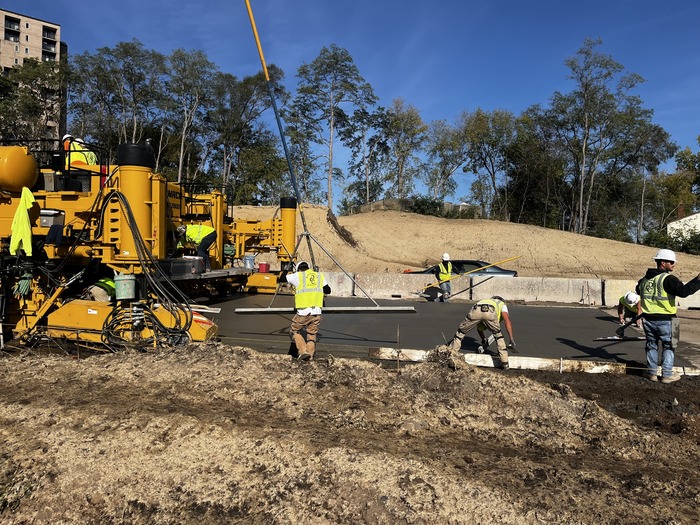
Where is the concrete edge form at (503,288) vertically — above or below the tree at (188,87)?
below

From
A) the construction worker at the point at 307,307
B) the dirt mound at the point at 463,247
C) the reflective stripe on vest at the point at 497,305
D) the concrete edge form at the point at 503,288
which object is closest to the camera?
A: the construction worker at the point at 307,307

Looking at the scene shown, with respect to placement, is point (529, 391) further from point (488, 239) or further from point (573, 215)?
point (573, 215)

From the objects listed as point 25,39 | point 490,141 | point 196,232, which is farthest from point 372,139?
point 25,39

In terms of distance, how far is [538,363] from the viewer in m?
6.63

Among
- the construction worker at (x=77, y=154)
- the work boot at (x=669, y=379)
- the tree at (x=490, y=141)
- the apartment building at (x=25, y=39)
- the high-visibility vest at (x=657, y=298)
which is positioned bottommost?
the work boot at (x=669, y=379)

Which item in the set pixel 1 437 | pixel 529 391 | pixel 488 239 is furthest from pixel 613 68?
pixel 1 437

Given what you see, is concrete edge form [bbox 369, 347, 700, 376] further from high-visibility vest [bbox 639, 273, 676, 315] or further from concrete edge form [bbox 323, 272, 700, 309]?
concrete edge form [bbox 323, 272, 700, 309]

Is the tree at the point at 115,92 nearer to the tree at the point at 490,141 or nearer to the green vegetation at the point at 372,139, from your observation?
the green vegetation at the point at 372,139

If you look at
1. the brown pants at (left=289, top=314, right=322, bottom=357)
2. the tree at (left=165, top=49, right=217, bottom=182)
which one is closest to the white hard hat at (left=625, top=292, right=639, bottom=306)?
the brown pants at (left=289, top=314, right=322, bottom=357)

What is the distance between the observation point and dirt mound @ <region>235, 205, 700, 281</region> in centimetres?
2575

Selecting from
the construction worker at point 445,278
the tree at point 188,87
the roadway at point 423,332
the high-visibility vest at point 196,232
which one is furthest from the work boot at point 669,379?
the tree at point 188,87

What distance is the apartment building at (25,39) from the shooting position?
73.1m

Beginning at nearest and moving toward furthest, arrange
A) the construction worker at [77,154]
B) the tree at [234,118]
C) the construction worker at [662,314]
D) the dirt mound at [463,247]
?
1. the construction worker at [662,314]
2. the construction worker at [77,154]
3. the dirt mound at [463,247]
4. the tree at [234,118]

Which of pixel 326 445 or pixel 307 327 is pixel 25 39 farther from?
pixel 326 445
